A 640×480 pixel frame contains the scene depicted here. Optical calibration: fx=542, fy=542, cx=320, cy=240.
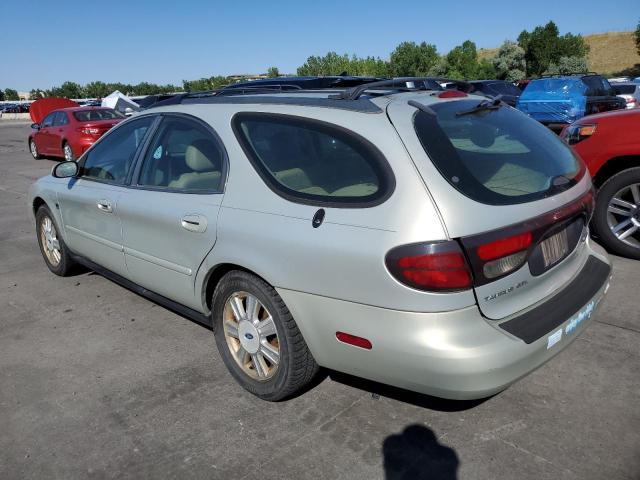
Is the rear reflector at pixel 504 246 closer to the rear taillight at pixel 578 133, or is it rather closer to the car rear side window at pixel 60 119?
the rear taillight at pixel 578 133

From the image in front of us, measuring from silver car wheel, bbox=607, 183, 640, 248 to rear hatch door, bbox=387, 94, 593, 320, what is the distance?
86.9 inches

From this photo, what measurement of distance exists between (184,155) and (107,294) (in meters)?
1.94

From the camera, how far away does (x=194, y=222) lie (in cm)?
315

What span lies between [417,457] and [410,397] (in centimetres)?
51

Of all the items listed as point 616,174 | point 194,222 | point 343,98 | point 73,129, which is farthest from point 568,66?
point 194,222

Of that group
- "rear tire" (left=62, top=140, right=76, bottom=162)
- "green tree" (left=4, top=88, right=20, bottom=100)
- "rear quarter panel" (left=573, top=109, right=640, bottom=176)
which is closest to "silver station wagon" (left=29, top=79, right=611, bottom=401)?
"rear quarter panel" (left=573, top=109, right=640, bottom=176)

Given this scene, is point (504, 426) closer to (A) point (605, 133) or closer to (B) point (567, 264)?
(B) point (567, 264)

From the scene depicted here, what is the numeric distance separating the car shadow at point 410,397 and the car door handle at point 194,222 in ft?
3.91

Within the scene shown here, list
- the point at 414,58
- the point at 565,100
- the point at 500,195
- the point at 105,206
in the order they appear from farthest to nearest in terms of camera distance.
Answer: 1. the point at 414,58
2. the point at 565,100
3. the point at 105,206
4. the point at 500,195

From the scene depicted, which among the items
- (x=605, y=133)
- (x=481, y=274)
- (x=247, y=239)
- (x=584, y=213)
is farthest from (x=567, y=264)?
(x=605, y=133)

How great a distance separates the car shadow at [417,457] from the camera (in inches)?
95.5

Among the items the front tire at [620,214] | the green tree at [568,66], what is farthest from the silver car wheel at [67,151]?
the green tree at [568,66]

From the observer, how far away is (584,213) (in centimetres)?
292

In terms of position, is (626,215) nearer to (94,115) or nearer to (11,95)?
(94,115)
